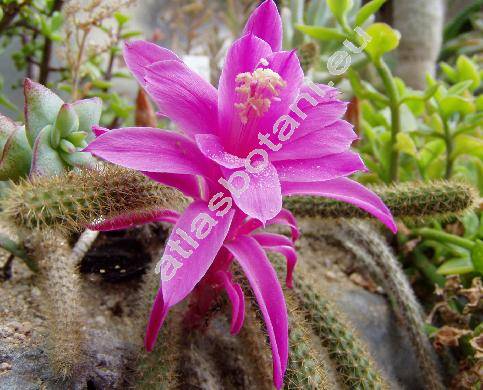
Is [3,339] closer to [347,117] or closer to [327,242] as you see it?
[327,242]

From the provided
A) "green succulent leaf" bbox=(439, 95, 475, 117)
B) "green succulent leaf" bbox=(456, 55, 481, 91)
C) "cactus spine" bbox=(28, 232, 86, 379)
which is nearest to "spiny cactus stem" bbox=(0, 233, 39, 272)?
"cactus spine" bbox=(28, 232, 86, 379)

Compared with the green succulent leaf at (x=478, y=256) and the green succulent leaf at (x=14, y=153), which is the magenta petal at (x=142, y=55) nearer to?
the green succulent leaf at (x=14, y=153)

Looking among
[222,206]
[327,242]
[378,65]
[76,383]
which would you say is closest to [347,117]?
[378,65]

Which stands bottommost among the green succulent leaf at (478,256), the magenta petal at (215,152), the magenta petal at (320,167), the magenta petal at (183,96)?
the green succulent leaf at (478,256)

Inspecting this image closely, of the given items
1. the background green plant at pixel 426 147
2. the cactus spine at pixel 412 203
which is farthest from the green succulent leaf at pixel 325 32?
the cactus spine at pixel 412 203

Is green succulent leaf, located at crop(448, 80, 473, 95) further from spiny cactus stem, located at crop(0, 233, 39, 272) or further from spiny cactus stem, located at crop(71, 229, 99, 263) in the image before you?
spiny cactus stem, located at crop(0, 233, 39, 272)

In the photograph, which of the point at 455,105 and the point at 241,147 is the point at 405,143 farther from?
the point at 241,147

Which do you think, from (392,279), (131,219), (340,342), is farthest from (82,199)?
(392,279)
